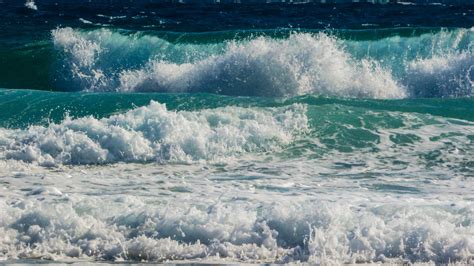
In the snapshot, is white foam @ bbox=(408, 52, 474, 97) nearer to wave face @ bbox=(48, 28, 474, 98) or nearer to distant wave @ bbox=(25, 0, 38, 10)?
wave face @ bbox=(48, 28, 474, 98)

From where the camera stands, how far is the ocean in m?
7.69

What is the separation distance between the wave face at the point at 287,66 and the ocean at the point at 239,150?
0.15ft

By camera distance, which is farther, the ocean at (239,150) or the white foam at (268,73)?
the white foam at (268,73)

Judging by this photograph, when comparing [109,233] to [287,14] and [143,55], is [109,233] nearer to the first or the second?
[143,55]

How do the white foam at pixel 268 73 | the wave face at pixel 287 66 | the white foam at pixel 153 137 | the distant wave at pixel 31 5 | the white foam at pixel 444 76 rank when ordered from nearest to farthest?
the white foam at pixel 153 137 → the white foam at pixel 268 73 → the wave face at pixel 287 66 → the white foam at pixel 444 76 → the distant wave at pixel 31 5

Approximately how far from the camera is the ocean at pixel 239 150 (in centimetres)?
769

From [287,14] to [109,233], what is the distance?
92.6 ft

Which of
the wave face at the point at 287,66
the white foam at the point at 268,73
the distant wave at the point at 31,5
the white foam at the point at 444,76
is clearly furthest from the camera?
the distant wave at the point at 31,5

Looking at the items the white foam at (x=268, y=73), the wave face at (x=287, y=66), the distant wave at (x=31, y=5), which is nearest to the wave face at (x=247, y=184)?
the white foam at (x=268, y=73)

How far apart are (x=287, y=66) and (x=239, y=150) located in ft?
22.9

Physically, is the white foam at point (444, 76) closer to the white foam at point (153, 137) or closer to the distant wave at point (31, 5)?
the white foam at point (153, 137)

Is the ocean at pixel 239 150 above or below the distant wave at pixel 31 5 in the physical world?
above

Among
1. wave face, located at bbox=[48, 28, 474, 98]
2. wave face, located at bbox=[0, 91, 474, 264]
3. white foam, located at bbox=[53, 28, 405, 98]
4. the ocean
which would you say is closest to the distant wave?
the ocean

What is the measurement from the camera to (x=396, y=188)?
9859 millimetres
